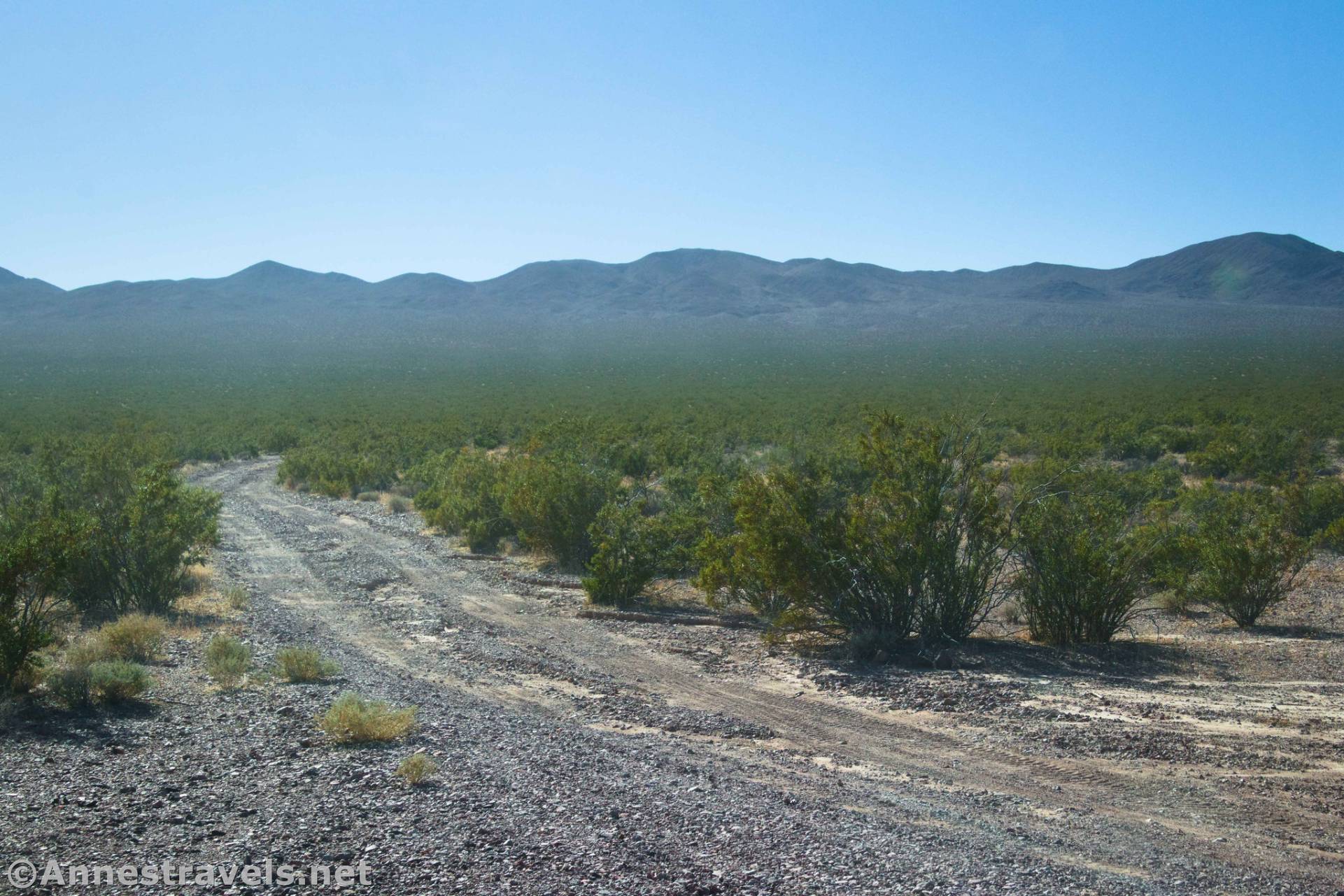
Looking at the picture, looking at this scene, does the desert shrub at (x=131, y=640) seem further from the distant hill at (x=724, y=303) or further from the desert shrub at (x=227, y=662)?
the distant hill at (x=724, y=303)

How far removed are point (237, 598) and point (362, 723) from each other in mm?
7549

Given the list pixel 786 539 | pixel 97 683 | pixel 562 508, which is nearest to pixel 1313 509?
pixel 786 539

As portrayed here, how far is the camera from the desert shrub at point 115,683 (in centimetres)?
754

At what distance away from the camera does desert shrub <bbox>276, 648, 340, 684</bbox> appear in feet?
29.8

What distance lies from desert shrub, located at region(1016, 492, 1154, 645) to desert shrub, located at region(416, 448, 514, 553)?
11.1 m

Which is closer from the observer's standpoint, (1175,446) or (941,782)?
(941,782)

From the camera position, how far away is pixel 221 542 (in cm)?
1945

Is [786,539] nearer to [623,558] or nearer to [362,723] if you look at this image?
[623,558]

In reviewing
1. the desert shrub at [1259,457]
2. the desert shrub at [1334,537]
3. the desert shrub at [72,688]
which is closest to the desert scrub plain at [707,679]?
the desert shrub at [72,688]

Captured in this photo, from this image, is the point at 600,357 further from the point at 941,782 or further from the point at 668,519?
the point at 941,782

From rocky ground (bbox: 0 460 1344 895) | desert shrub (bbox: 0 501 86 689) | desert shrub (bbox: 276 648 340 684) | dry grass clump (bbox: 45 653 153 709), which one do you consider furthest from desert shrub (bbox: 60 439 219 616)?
dry grass clump (bbox: 45 653 153 709)

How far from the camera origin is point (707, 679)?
10.2 m

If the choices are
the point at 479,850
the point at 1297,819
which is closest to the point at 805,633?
the point at 1297,819

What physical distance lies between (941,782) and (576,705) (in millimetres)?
3644
